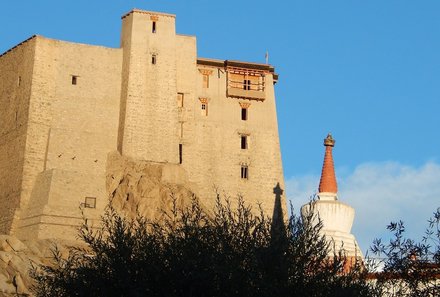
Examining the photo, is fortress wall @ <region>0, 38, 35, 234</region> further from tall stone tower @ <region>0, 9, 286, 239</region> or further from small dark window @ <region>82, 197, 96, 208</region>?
small dark window @ <region>82, 197, 96, 208</region>

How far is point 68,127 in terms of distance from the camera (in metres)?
55.4

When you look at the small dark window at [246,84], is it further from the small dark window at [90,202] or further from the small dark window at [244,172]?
the small dark window at [90,202]

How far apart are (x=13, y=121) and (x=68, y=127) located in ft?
10.2

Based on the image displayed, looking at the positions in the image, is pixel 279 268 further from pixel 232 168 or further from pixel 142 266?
pixel 232 168

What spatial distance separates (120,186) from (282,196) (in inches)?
348

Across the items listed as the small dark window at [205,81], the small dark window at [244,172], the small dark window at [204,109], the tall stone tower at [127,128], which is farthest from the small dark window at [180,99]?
the small dark window at [244,172]

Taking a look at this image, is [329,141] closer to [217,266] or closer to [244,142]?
[244,142]

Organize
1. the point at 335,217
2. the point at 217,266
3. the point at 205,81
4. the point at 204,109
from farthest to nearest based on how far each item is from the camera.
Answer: the point at 205,81
the point at 204,109
the point at 335,217
the point at 217,266

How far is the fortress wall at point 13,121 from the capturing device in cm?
5494

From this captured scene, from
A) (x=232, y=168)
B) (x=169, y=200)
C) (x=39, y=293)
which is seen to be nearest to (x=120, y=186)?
(x=169, y=200)

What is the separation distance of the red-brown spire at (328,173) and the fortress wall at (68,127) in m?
10.5

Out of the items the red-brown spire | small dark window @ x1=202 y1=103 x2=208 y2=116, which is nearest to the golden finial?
the red-brown spire

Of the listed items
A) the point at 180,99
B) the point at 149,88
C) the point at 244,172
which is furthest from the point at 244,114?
the point at 149,88

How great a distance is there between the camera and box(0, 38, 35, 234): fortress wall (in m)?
54.9
